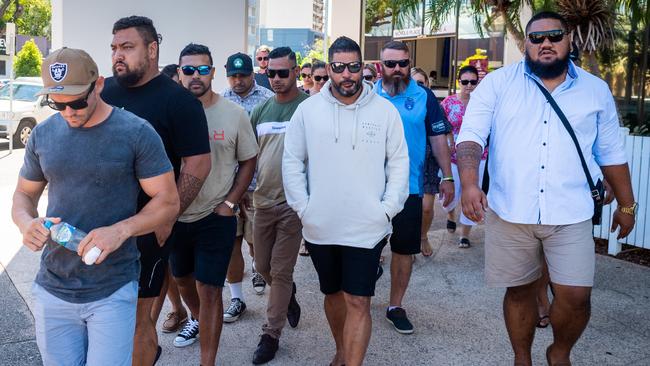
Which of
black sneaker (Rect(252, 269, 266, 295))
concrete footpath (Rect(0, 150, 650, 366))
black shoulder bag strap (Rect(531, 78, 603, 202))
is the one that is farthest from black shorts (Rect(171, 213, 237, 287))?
black shoulder bag strap (Rect(531, 78, 603, 202))

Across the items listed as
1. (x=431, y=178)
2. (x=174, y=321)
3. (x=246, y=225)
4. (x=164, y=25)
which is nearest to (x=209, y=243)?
(x=174, y=321)

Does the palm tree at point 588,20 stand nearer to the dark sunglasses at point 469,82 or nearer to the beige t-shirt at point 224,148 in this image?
the dark sunglasses at point 469,82

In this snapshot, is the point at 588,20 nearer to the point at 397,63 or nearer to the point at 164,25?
the point at 397,63

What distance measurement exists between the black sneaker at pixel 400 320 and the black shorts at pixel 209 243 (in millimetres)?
1488

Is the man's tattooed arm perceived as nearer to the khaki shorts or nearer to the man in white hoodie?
the man in white hoodie

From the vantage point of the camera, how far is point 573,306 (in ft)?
12.0

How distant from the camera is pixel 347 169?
147 inches

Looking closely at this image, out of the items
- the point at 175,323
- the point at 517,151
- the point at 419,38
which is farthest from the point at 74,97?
the point at 419,38

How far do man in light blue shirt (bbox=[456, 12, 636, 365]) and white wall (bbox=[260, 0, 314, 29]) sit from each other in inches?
3932

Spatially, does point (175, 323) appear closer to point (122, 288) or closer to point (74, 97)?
point (122, 288)

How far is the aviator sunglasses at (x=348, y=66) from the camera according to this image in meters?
3.89

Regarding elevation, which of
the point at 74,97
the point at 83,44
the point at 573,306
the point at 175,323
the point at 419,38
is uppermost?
the point at 419,38

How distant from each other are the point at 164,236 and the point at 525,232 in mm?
1975

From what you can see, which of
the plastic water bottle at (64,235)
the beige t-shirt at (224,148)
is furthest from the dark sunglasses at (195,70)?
the plastic water bottle at (64,235)
